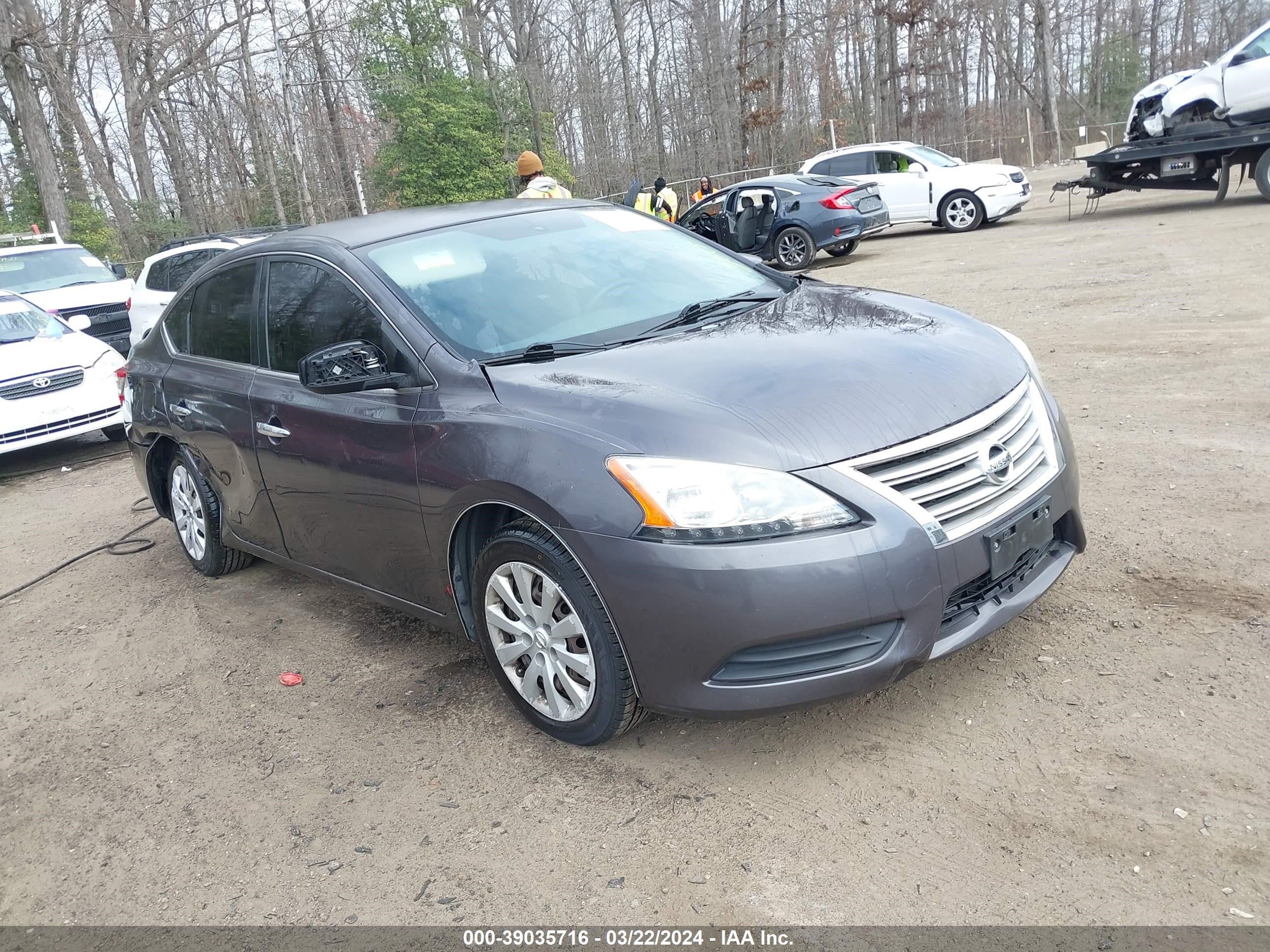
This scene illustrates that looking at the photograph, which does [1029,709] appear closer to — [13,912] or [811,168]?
[13,912]

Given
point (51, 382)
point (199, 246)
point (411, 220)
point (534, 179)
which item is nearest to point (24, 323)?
point (51, 382)

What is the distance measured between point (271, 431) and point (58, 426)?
5.83 meters

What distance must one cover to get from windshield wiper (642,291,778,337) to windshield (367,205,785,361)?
0.09 ft

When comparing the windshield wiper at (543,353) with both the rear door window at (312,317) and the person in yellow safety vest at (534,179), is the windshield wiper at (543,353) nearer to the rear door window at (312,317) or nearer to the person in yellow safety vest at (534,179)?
the rear door window at (312,317)

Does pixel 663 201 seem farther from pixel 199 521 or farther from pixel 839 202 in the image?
pixel 199 521

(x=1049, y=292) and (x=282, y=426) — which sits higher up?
(x=282, y=426)

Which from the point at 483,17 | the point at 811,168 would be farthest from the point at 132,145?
the point at 811,168

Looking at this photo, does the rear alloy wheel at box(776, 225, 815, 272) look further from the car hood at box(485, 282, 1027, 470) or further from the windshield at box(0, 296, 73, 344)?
the car hood at box(485, 282, 1027, 470)

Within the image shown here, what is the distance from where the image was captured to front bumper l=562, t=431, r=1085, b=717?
2.68 m

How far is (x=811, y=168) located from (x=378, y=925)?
17895 mm

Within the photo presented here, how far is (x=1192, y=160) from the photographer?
13.7 meters

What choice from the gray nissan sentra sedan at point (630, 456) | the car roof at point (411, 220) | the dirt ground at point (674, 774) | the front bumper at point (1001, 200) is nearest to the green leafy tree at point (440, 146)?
the front bumper at point (1001, 200)

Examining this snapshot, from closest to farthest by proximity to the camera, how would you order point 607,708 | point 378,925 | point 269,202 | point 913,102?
point 378,925
point 607,708
point 269,202
point 913,102

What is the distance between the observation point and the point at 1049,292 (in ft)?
32.7
